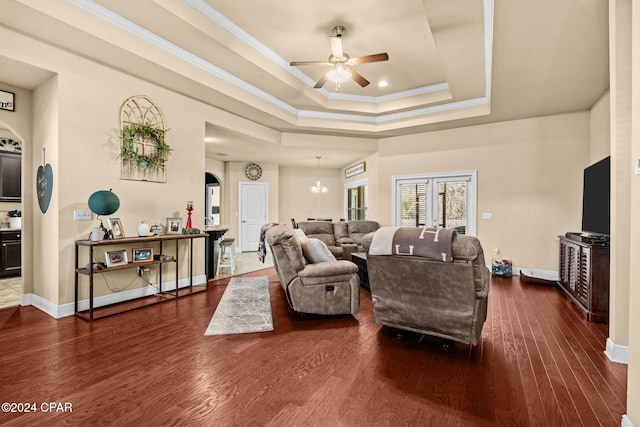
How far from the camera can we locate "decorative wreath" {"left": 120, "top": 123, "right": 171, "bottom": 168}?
146 inches

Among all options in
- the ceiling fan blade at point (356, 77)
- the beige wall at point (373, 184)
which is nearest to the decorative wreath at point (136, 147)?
the ceiling fan blade at point (356, 77)

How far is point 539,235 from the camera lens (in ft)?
17.5

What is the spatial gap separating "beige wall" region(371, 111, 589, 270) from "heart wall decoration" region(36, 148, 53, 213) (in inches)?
241

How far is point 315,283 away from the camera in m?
3.20

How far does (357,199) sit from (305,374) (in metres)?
6.91

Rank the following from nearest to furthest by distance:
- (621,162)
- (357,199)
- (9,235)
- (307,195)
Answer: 1. (621,162)
2. (9,235)
3. (357,199)
4. (307,195)

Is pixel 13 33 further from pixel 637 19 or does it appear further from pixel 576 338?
pixel 576 338

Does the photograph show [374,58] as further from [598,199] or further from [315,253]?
[598,199]

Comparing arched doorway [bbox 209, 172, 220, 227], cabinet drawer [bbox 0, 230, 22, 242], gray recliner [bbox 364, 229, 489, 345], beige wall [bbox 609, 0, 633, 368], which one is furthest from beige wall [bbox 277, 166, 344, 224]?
beige wall [bbox 609, 0, 633, 368]

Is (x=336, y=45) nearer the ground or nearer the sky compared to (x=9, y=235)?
nearer the sky

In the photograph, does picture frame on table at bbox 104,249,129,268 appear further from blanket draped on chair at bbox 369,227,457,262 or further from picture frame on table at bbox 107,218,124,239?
blanket draped on chair at bbox 369,227,457,262

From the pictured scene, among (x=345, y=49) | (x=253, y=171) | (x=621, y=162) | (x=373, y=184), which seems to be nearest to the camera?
(x=621, y=162)

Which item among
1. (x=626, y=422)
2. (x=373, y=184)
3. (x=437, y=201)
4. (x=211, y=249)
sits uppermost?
(x=373, y=184)

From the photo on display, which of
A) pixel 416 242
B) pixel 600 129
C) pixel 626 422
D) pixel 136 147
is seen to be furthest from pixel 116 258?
pixel 600 129
